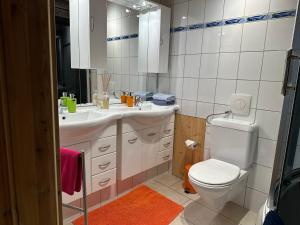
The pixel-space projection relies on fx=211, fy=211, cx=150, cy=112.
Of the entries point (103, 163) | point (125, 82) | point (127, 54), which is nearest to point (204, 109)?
point (125, 82)

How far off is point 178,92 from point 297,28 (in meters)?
1.28

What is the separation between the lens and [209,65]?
213 cm

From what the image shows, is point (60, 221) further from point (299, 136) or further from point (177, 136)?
point (177, 136)

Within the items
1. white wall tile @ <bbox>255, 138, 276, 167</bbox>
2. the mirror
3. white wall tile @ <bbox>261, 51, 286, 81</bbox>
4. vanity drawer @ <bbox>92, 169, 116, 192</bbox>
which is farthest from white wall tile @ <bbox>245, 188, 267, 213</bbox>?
the mirror

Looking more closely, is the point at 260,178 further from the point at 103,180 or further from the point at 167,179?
the point at 103,180

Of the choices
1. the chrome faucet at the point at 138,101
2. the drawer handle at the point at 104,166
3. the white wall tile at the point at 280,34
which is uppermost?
the white wall tile at the point at 280,34

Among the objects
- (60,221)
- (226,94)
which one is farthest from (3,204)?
(226,94)

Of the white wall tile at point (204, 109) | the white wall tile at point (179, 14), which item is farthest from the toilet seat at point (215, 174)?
the white wall tile at point (179, 14)

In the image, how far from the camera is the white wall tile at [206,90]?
2139 millimetres

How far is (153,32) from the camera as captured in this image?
2336mm

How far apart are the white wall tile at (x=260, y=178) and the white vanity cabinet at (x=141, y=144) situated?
0.92 meters

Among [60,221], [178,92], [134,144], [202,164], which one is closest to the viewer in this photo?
[60,221]

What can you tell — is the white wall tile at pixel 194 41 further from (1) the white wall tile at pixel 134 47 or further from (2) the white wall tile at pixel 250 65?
(1) the white wall tile at pixel 134 47

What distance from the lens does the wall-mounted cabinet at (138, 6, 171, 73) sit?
2285 mm
